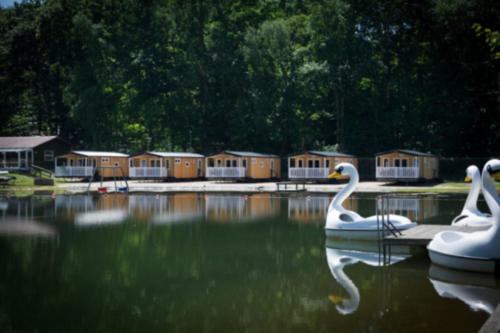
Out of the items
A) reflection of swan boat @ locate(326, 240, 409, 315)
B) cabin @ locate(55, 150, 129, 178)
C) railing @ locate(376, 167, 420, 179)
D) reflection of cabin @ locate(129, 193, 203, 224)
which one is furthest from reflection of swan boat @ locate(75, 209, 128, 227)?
cabin @ locate(55, 150, 129, 178)

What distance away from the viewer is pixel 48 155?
62.7 m

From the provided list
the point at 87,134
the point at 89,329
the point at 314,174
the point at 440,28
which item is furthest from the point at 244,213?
the point at 87,134

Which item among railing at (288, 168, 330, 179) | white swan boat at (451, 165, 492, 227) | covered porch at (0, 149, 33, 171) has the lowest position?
white swan boat at (451, 165, 492, 227)

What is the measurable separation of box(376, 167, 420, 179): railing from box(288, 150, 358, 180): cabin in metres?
3.26

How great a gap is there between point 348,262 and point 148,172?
42146 millimetres

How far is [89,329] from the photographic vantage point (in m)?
10.0

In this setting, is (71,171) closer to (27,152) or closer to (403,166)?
(27,152)

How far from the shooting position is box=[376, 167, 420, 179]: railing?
4772 cm

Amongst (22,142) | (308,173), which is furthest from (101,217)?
(22,142)

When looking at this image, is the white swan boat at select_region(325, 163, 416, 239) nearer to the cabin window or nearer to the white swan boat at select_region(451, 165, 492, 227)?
the white swan boat at select_region(451, 165, 492, 227)

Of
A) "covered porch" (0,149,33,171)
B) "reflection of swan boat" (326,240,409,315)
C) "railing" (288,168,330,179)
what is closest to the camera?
"reflection of swan boat" (326,240,409,315)

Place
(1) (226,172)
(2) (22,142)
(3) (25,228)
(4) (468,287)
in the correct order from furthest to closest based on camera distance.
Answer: (2) (22,142) → (1) (226,172) → (3) (25,228) → (4) (468,287)

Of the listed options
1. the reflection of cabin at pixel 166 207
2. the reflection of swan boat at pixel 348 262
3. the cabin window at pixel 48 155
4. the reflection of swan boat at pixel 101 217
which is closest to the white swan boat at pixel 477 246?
the reflection of swan boat at pixel 348 262

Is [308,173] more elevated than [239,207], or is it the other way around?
[308,173]
